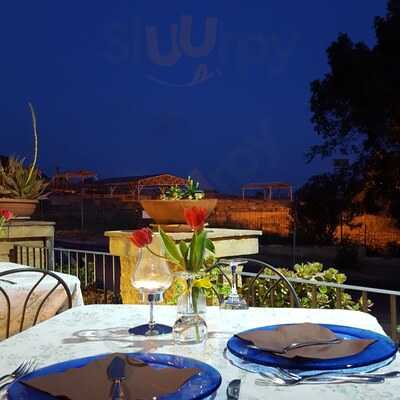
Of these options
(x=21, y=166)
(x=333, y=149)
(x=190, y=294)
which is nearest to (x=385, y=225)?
(x=333, y=149)

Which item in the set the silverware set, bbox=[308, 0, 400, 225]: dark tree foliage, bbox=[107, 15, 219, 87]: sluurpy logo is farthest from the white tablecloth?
bbox=[107, 15, 219, 87]: sluurpy logo

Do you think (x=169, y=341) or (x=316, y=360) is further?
(x=169, y=341)

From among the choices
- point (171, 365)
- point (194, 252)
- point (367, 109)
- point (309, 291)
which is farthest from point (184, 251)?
point (367, 109)

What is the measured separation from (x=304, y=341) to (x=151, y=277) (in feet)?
1.23

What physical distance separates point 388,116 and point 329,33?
1836cm

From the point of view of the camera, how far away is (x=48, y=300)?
7.73 ft

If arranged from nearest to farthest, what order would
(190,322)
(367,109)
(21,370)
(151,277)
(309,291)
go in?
(21,370) → (190,322) → (151,277) → (309,291) → (367,109)

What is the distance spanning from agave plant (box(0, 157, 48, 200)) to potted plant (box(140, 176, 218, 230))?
187cm

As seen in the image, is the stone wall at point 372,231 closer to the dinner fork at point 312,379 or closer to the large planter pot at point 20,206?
the large planter pot at point 20,206

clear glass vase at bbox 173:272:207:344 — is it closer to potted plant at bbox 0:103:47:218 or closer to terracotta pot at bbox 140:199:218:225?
terracotta pot at bbox 140:199:218:225

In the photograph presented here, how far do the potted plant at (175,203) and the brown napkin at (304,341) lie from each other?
137cm

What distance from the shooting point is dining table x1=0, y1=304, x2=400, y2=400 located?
34.4 inches

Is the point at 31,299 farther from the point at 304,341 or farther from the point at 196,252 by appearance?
the point at 304,341

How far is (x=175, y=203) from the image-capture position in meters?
2.47
